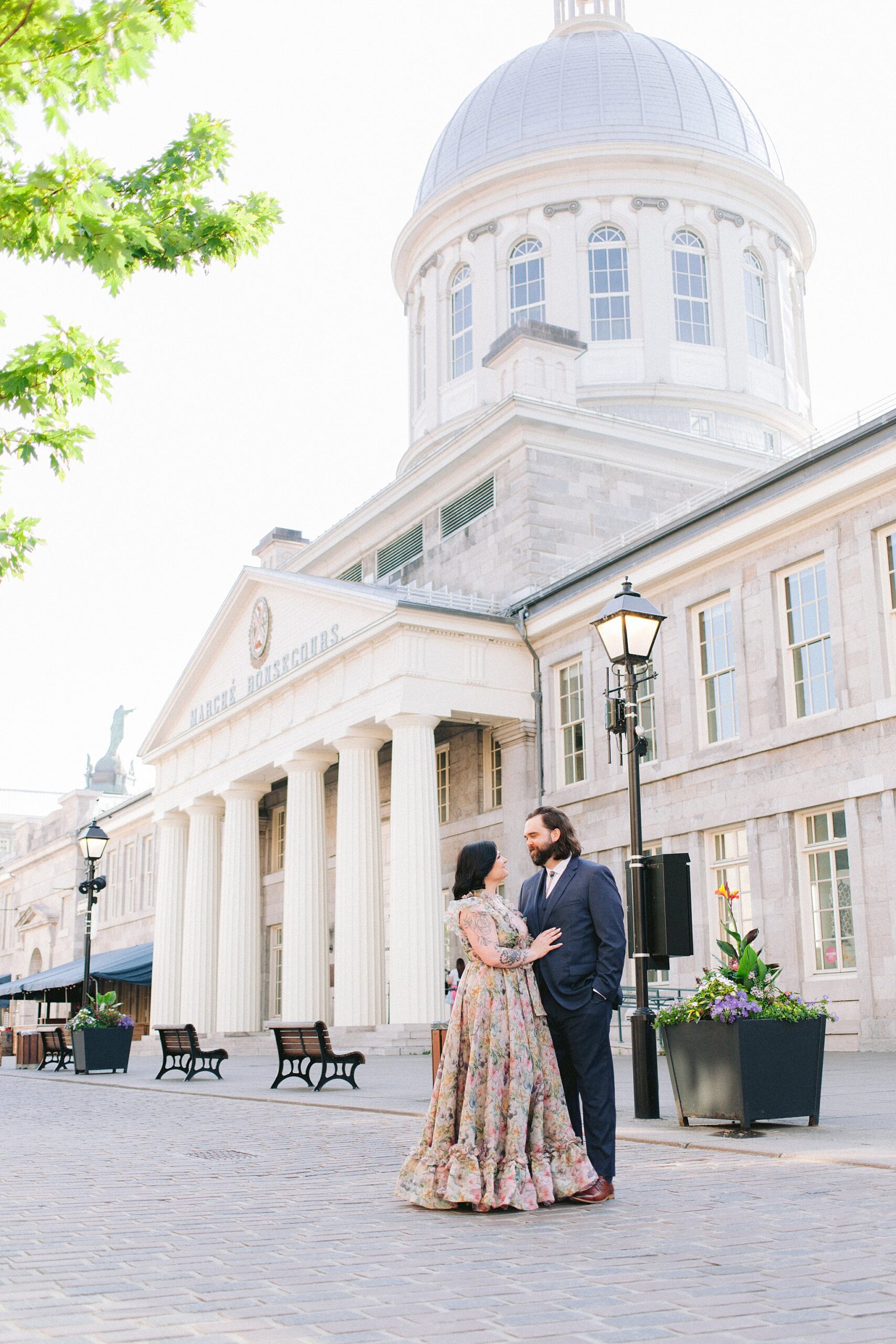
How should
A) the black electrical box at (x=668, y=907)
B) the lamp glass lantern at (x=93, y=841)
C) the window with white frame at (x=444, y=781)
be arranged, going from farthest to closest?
the window with white frame at (x=444, y=781)
the lamp glass lantern at (x=93, y=841)
the black electrical box at (x=668, y=907)

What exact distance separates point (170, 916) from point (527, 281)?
22.2 metres

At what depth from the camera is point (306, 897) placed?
31.4m

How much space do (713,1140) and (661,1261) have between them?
4.35 metres

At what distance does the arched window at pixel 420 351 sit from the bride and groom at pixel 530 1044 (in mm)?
40336

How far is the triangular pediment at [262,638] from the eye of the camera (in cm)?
3052

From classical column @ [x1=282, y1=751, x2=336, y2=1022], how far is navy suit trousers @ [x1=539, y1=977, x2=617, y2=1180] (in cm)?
2377

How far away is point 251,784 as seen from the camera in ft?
117

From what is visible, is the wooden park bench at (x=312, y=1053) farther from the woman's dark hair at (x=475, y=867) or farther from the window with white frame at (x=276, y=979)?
the window with white frame at (x=276, y=979)

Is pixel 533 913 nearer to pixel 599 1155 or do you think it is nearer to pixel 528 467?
pixel 599 1155

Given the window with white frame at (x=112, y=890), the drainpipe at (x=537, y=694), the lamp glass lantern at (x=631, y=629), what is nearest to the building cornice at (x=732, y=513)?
the drainpipe at (x=537, y=694)

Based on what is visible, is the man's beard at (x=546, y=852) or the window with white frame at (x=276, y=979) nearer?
the man's beard at (x=546, y=852)

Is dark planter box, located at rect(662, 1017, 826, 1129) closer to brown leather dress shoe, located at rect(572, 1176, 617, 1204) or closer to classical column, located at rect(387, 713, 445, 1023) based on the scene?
brown leather dress shoe, located at rect(572, 1176, 617, 1204)

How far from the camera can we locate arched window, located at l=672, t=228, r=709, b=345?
41.8 meters

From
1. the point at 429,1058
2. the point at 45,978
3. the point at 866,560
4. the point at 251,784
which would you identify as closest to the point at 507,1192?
the point at 866,560
